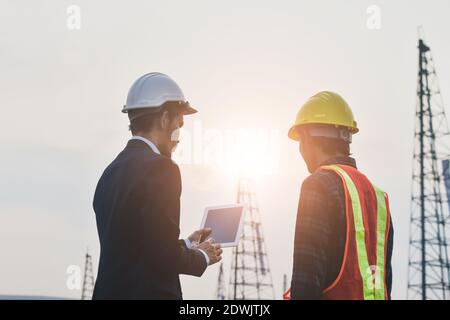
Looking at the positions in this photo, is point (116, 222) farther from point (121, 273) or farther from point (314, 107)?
point (314, 107)

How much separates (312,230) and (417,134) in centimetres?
5061

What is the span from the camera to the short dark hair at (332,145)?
19.6ft

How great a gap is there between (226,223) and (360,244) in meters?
1.61

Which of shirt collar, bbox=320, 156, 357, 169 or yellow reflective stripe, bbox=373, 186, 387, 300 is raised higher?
shirt collar, bbox=320, 156, 357, 169

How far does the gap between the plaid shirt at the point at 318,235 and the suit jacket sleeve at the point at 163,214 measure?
2.98ft

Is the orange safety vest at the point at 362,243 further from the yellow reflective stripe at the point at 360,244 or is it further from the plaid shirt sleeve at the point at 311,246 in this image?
the plaid shirt sleeve at the point at 311,246

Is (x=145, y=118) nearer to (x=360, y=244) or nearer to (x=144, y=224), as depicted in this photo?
(x=144, y=224)

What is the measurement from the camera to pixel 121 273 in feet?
18.6

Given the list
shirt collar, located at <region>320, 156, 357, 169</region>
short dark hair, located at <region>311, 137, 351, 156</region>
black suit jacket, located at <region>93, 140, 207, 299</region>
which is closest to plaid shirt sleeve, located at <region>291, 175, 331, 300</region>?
shirt collar, located at <region>320, 156, 357, 169</region>

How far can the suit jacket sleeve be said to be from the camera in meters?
5.59

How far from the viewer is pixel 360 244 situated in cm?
544

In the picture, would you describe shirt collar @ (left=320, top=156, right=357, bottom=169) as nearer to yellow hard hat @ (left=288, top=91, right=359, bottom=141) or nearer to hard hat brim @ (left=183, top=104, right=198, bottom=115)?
yellow hard hat @ (left=288, top=91, right=359, bottom=141)

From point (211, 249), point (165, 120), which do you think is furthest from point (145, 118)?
point (211, 249)
